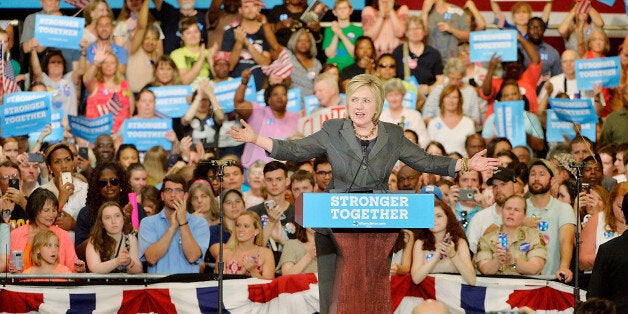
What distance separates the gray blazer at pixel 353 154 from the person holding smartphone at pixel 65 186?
13.5ft

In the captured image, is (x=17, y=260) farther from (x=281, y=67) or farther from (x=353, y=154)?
(x=281, y=67)

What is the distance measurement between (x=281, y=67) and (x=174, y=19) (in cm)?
164

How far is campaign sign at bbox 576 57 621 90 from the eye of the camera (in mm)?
12977

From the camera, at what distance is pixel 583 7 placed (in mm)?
14383

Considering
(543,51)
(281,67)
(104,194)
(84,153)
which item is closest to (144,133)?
(84,153)

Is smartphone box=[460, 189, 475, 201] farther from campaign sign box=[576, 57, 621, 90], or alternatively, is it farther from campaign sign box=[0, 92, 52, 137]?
campaign sign box=[0, 92, 52, 137]

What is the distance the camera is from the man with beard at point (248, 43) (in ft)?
44.2

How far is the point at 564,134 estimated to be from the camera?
487 inches

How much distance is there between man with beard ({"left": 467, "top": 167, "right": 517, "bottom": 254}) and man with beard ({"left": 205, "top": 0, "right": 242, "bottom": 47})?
448cm

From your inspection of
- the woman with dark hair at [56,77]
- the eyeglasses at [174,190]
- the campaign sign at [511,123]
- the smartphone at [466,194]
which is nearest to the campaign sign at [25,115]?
the woman with dark hair at [56,77]

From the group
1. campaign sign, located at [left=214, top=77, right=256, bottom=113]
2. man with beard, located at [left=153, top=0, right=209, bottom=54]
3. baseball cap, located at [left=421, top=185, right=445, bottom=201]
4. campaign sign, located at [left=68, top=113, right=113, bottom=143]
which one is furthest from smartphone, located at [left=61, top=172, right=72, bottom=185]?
man with beard, located at [left=153, top=0, right=209, bottom=54]

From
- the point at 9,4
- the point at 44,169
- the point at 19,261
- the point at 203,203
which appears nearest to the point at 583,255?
the point at 203,203

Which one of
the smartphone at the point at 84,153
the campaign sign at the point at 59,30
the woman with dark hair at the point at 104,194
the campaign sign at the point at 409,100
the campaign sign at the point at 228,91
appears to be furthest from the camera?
the campaign sign at the point at 409,100

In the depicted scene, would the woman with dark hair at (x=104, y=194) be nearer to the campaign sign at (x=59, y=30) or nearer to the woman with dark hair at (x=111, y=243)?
the woman with dark hair at (x=111, y=243)
